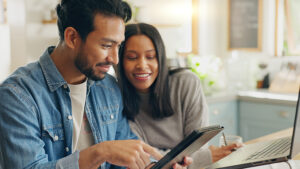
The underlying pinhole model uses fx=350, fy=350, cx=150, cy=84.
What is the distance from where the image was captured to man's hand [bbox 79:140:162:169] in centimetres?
102

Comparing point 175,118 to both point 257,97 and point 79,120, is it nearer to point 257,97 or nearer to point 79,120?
point 79,120

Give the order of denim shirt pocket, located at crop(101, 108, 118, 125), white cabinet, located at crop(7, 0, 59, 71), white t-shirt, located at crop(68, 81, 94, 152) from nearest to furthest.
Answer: white t-shirt, located at crop(68, 81, 94, 152)
denim shirt pocket, located at crop(101, 108, 118, 125)
white cabinet, located at crop(7, 0, 59, 71)

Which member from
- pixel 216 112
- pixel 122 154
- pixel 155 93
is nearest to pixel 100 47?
pixel 122 154

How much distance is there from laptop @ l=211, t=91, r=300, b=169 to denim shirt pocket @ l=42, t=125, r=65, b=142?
1.79ft

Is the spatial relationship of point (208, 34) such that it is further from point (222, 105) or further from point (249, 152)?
point (249, 152)

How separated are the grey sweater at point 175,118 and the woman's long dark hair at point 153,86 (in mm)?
36

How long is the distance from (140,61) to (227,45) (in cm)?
256

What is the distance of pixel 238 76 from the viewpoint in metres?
3.92

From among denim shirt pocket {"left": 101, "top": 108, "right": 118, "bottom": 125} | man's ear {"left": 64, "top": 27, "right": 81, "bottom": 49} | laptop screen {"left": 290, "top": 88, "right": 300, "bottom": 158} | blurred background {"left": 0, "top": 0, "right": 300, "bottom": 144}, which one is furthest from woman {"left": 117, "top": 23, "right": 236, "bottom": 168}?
blurred background {"left": 0, "top": 0, "right": 300, "bottom": 144}

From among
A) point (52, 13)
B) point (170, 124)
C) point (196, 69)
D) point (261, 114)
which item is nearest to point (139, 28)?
point (170, 124)

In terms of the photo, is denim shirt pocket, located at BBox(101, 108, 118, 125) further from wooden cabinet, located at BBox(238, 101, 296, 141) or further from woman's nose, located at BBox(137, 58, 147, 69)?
wooden cabinet, located at BBox(238, 101, 296, 141)

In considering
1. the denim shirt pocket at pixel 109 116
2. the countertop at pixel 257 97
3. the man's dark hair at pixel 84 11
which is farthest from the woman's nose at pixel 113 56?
the countertop at pixel 257 97

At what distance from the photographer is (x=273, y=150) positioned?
1235 millimetres

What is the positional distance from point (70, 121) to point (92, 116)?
14 centimetres
